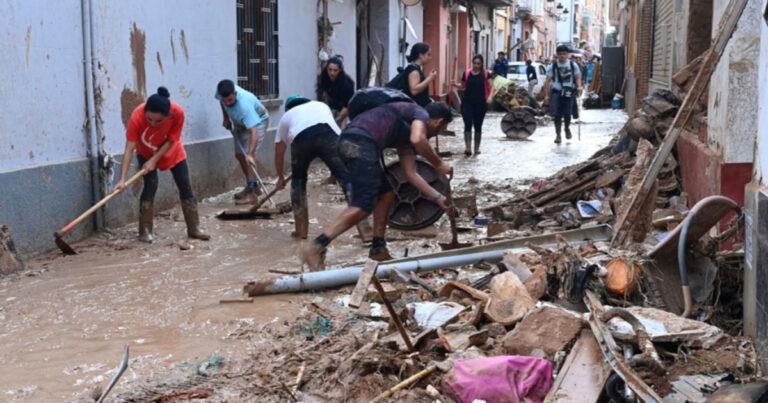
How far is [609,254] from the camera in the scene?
564cm

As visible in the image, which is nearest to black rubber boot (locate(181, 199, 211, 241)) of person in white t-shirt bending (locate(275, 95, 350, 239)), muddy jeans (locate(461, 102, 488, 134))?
person in white t-shirt bending (locate(275, 95, 350, 239))

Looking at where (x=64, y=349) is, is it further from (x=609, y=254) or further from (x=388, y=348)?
(x=609, y=254)

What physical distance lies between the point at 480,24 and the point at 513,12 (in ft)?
37.1

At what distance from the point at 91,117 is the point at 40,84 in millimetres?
812

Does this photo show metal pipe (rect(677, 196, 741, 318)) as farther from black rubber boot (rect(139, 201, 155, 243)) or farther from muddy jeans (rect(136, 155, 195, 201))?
black rubber boot (rect(139, 201, 155, 243))

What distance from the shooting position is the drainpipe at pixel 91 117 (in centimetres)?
801

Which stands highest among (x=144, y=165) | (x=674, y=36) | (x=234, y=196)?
(x=674, y=36)

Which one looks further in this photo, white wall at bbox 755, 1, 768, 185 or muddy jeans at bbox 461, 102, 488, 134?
muddy jeans at bbox 461, 102, 488, 134

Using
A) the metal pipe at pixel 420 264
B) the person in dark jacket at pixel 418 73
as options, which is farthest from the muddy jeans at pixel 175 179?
the person in dark jacket at pixel 418 73

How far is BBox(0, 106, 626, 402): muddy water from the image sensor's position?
182 inches

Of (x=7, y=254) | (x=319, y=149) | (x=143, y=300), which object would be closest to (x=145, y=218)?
(x=7, y=254)

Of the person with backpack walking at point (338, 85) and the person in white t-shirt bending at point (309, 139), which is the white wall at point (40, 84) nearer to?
Answer: the person in white t-shirt bending at point (309, 139)

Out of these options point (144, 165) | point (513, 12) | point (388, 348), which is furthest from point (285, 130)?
point (513, 12)

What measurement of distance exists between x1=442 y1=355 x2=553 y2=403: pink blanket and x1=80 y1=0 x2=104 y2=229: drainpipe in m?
5.04
